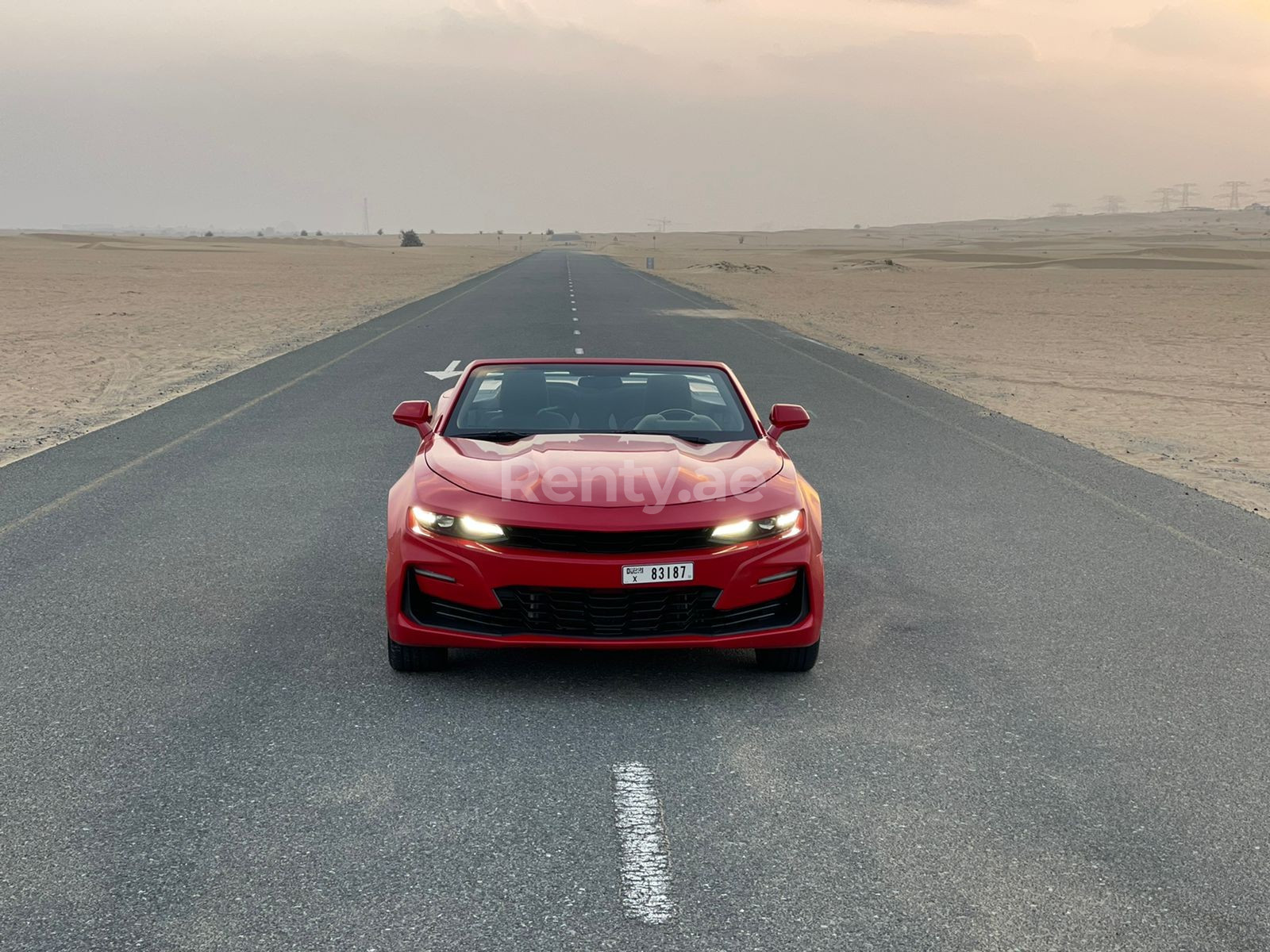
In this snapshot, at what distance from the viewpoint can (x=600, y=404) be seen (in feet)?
22.7

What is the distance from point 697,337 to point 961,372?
6412mm

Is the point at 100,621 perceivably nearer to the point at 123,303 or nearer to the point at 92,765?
the point at 92,765

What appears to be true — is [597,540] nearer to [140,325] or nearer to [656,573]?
[656,573]

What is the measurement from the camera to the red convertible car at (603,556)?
5.16 meters

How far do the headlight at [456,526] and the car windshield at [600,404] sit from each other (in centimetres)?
109

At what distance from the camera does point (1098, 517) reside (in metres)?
9.18

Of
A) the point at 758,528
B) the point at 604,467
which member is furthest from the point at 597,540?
the point at 758,528

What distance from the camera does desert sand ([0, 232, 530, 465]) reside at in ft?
51.0

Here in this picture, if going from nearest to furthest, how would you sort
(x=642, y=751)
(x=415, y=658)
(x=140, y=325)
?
1. (x=642, y=751)
2. (x=415, y=658)
3. (x=140, y=325)

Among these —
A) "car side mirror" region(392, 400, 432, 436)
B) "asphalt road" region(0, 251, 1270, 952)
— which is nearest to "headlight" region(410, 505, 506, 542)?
"asphalt road" region(0, 251, 1270, 952)

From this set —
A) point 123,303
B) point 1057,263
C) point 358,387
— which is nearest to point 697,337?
point 358,387

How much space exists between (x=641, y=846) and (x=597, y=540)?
59.2 inches

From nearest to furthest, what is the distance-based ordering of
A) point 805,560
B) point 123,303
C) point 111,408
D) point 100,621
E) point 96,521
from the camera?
point 805,560 < point 100,621 < point 96,521 < point 111,408 < point 123,303

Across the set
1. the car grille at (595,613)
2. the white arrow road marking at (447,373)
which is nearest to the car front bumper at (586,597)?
the car grille at (595,613)
